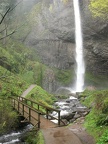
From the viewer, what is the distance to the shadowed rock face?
101 ft

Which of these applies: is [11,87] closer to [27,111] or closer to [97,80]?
[27,111]

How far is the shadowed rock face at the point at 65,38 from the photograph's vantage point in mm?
30781

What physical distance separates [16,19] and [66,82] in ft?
46.4

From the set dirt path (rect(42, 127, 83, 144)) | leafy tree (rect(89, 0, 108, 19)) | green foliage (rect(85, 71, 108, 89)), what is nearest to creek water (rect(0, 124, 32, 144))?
dirt path (rect(42, 127, 83, 144))

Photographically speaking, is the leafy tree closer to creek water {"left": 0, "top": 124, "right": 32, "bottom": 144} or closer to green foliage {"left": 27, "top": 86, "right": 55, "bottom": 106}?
green foliage {"left": 27, "top": 86, "right": 55, "bottom": 106}

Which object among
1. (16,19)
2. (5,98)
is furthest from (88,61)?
(5,98)

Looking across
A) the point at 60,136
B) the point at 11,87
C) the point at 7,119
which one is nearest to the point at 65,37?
the point at 11,87

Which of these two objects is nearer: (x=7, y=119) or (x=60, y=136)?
(x=60, y=136)

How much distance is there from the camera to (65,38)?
32.9 meters

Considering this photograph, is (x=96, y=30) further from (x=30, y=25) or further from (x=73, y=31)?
(x=30, y=25)

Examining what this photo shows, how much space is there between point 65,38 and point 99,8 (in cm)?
631

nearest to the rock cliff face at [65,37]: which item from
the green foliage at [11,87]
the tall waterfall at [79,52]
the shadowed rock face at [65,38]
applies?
the shadowed rock face at [65,38]

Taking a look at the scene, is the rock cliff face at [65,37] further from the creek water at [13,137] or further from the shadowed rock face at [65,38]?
the creek water at [13,137]

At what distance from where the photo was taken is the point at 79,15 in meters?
33.2
